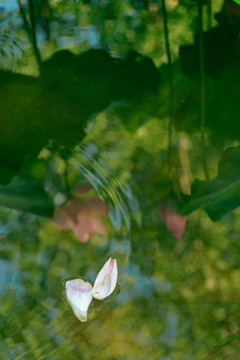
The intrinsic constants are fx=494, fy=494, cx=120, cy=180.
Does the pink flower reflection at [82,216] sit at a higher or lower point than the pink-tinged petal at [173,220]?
higher

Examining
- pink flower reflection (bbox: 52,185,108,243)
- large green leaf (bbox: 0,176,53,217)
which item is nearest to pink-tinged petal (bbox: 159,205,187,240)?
pink flower reflection (bbox: 52,185,108,243)

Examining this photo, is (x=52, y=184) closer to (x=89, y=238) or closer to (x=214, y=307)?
(x=89, y=238)

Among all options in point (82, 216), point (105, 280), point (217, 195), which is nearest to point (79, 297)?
point (105, 280)

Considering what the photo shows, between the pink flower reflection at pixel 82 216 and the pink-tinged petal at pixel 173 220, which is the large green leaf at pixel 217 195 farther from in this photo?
the pink flower reflection at pixel 82 216

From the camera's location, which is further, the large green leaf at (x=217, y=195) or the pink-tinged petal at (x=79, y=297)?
the large green leaf at (x=217, y=195)

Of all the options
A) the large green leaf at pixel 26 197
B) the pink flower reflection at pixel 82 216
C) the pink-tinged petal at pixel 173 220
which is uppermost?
the large green leaf at pixel 26 197

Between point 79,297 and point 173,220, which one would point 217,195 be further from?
point 79,297

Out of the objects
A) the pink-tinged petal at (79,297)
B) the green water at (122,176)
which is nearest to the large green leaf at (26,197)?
the green water at (122,176)
